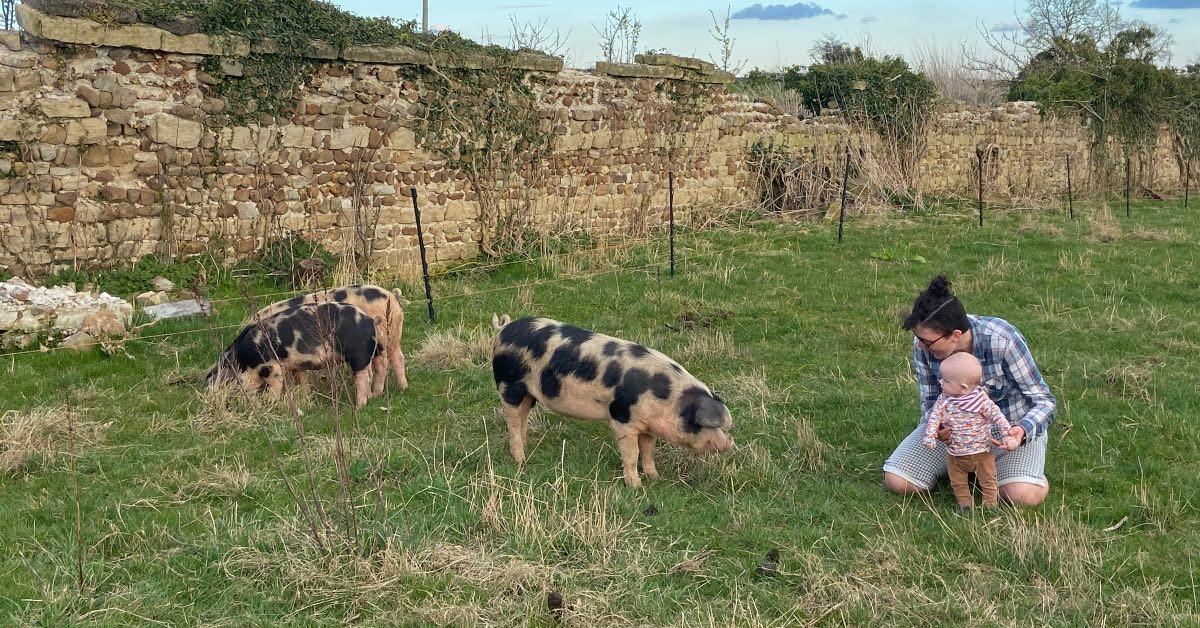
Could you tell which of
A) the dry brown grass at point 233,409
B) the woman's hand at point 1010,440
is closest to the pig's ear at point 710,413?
the woman's hand at point 1010,440

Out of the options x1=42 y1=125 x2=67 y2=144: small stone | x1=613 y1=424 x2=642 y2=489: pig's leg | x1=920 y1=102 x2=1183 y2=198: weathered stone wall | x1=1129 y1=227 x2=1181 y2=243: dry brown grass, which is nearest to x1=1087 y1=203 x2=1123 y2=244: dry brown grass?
x1=1129 y1=227 x2=1181 y2=243: dry brown grass

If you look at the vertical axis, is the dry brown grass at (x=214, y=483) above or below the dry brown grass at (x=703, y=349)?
below

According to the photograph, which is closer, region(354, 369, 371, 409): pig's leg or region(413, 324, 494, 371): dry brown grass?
region(354, 369, 371, 409): pig's leg

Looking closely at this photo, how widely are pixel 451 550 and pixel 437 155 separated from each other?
30.5 feet

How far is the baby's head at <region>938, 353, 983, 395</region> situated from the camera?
200 inches

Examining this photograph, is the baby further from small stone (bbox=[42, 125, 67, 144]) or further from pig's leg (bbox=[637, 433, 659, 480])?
small stone (bbox=[42, 125, 67, 144])

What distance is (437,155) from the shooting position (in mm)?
13273

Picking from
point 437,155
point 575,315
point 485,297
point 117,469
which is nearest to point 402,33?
point 437,155

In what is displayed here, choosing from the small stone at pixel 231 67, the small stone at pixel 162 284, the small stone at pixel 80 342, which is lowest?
the small stone at pixel 80 342

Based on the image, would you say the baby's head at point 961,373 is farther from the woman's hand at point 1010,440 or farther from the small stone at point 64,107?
the small stone at point 64,107

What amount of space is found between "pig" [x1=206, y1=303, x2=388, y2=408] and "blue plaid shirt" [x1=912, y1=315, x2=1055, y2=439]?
153 inches

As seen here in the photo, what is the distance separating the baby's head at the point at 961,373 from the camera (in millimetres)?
5086

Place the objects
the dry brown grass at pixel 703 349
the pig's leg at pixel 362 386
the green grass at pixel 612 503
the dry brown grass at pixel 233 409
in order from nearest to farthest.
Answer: the green grass at pixel 612 503, the dry brown grass at pixel 233 409, the pig's leg at pixel 362 386, the dry brown grass at pixel 703 349

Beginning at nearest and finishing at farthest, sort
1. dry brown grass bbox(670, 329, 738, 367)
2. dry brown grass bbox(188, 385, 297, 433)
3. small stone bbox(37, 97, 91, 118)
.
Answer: dry brown grass bbox(188, 385, 297, 433), dry brown grass bbox(670, 329, 738, 367), small stone bbox(37, 97, 91, 118)
